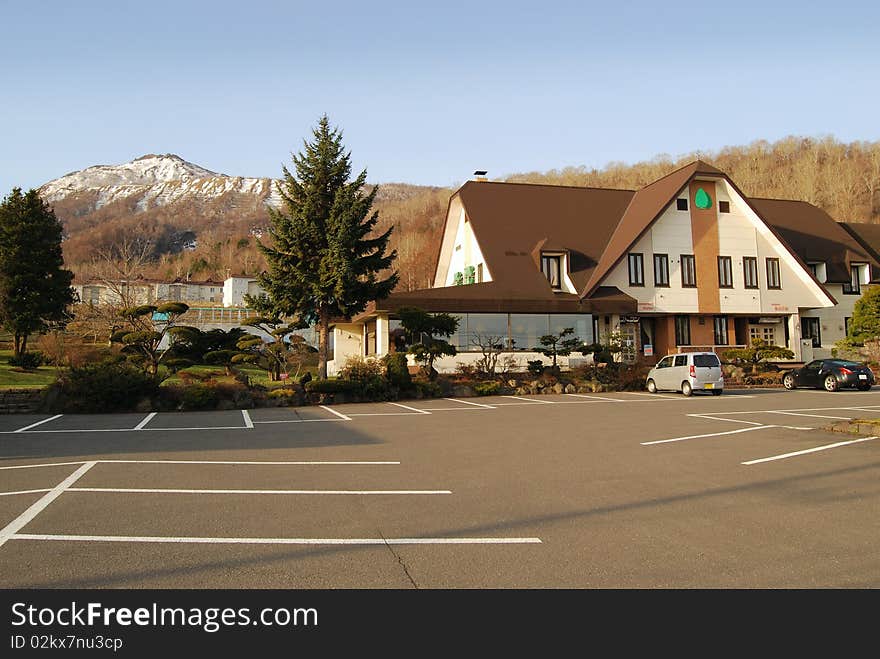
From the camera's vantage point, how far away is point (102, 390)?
63.4 feet

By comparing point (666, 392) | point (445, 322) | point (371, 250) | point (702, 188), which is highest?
point (702, 188)

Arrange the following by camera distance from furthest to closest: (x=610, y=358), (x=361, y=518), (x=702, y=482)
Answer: (x=610, y=358) → (x=702, y=482) → (x=361, y=518)

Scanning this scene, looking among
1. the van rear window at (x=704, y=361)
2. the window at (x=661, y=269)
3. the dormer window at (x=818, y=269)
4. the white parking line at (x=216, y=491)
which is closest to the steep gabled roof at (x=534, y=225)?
the window at (x=661, y=269)

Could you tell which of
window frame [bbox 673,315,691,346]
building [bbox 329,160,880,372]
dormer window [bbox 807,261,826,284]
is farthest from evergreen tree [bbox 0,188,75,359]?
dormer window [bbox 807,261,826,284]

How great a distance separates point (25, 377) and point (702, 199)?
3361 cm

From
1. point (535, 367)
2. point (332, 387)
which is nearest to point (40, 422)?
point (332, 387)

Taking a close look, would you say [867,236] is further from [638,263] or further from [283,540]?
[283,540]

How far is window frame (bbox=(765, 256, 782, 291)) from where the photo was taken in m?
34.8

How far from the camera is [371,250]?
26.2 metres

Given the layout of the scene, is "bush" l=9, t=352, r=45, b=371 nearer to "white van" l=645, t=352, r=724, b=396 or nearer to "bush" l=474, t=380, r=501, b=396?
"bush" l=474, t=380, r=501, b=396

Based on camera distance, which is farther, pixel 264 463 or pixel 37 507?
pixel 264 463
